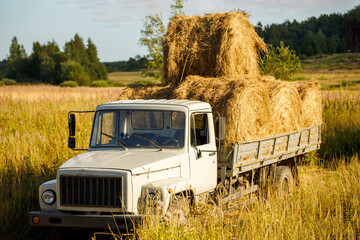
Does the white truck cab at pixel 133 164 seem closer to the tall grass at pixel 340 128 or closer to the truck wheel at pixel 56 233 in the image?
the truck wheel at pixel 56 233

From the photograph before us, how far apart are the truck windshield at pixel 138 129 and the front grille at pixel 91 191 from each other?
0.97 metres

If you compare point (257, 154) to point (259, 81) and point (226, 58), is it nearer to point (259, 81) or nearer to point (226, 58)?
point (259, 81)

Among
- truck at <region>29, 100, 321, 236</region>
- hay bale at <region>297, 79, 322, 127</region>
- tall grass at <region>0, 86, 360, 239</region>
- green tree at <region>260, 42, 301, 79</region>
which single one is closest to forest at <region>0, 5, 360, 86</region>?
green tree at <region>260, 42, 301, 79</region>

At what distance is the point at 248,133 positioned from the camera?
27.3 ft

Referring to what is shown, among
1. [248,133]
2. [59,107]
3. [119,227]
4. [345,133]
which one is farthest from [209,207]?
[59,107]

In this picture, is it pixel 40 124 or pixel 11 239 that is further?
pixel 40 124

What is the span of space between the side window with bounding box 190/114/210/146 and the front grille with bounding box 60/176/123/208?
159cm

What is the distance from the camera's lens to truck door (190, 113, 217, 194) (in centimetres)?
697

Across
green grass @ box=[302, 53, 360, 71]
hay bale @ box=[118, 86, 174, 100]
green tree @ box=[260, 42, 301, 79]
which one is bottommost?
hay bale @ box=[118, 86, 174, 100]

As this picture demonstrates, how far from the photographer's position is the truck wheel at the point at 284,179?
939 cm

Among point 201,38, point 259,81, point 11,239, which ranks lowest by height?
point 11,239

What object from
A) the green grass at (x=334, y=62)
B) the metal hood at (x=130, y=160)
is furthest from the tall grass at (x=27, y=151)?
the green grass at (x=334, y=62)

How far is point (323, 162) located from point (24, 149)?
25.5 ft

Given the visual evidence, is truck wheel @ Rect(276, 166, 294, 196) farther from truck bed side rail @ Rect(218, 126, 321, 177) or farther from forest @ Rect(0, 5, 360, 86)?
forest @ Rect(0, 5, 360, 86)
